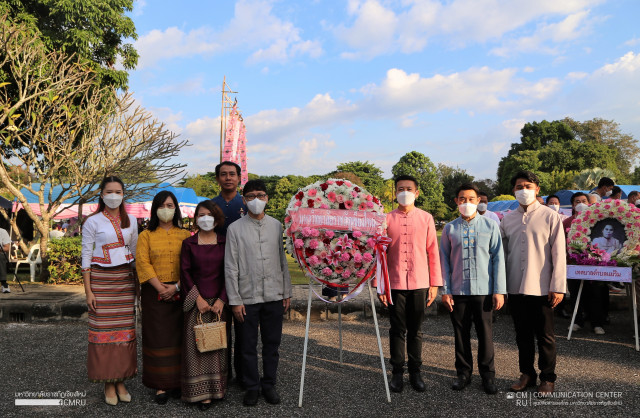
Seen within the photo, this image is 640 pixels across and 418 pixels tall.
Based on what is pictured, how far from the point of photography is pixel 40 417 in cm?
387

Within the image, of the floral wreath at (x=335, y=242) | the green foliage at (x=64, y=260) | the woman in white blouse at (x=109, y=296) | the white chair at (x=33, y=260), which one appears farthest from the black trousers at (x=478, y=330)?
the white chair at (x=33, y=260)

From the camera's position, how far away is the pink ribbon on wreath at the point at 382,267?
14.0 feet

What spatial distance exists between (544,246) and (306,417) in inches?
114

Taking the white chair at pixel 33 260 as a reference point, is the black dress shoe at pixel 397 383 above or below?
below

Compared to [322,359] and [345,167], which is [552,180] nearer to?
[345,167]

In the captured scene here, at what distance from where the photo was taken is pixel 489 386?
14.1ft

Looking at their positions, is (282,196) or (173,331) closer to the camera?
(173,331)

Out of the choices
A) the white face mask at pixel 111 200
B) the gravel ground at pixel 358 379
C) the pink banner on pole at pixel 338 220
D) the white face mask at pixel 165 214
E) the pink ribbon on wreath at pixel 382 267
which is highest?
the white face mask at pixel 111 200

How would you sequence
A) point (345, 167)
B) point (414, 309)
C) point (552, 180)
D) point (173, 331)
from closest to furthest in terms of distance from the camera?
point (173, 331)
point (414, 309)
point (552, 180)
point (345, 167)

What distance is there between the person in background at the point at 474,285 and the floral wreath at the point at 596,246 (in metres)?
2.77

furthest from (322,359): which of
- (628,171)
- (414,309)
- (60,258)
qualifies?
(628,171)

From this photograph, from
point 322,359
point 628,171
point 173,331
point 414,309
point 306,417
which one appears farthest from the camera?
point 628,171

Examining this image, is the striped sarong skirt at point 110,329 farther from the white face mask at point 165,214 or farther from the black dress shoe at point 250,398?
the black dress shoe at point 250,398

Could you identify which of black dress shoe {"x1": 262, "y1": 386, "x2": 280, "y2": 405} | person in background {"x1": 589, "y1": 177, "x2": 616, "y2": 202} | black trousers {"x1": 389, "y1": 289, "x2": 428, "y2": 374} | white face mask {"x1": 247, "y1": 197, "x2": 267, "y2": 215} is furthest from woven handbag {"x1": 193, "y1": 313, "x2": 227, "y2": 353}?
person in background {"x1": 589, "y1": 177, "x2": 616, "y2": 202}
